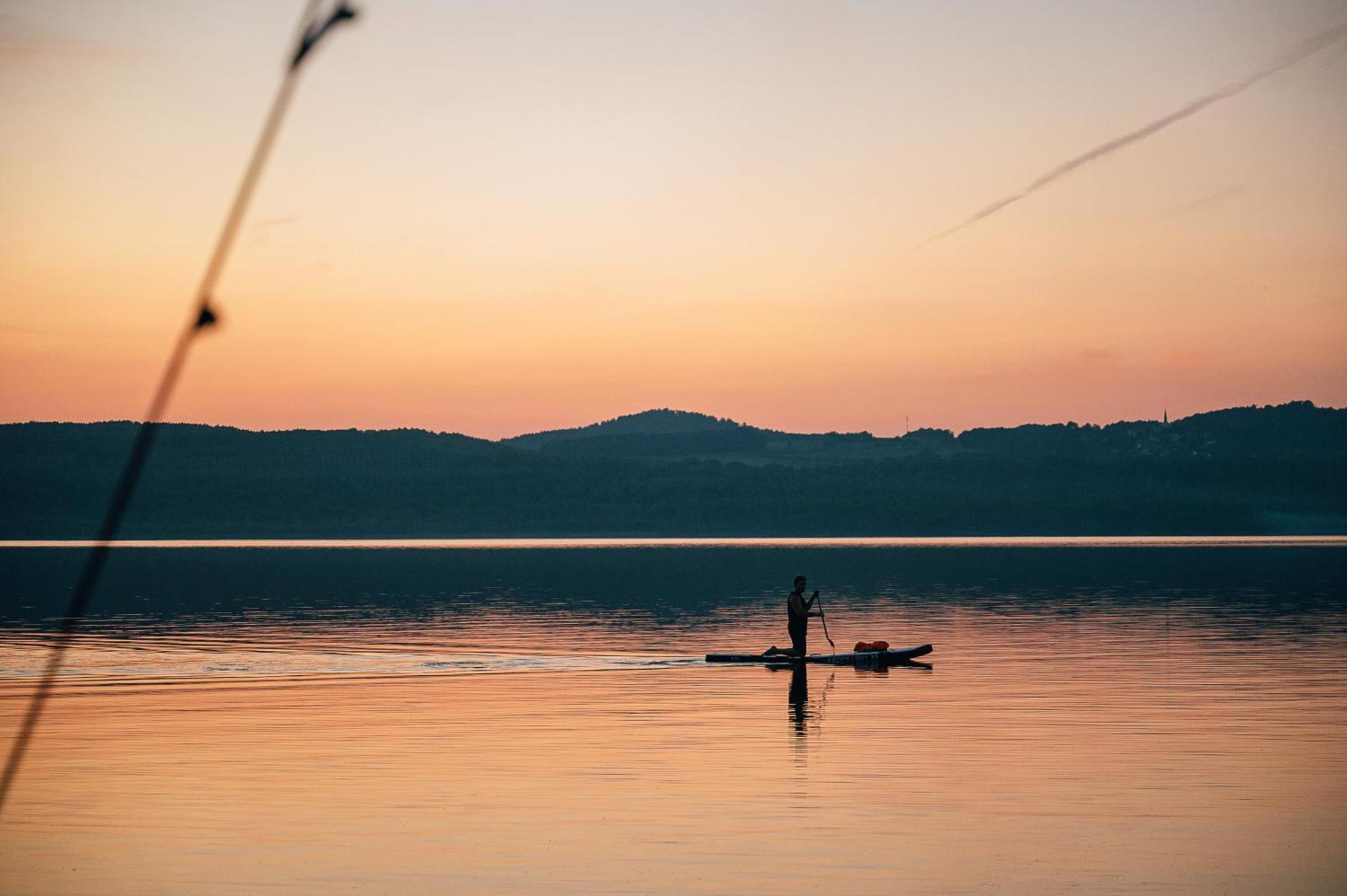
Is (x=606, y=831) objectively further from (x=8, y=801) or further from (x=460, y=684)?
(x=460, y=684)

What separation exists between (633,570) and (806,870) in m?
119

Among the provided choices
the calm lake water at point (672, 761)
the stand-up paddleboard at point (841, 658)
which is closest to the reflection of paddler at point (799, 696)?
the calm lake water at point (672, 761)

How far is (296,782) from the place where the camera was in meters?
26.3

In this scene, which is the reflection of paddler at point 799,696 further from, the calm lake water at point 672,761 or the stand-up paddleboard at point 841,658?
the stand-up paddleboard at point 841,658

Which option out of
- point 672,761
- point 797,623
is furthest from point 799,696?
point 672,761

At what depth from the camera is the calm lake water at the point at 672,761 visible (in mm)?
19984

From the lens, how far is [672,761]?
2823 cm

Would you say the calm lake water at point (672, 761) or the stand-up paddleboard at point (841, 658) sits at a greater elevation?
the stand-up paddleboard at point (841, 658)

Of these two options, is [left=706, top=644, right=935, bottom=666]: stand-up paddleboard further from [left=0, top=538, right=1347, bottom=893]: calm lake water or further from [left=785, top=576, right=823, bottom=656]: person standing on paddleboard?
[left=0, top=538, right=1347, bottom=893]: calm lake water

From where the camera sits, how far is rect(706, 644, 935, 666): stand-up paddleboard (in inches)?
1879

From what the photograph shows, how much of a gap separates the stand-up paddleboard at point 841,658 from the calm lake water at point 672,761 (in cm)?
89

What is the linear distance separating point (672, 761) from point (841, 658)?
20878 millimetres

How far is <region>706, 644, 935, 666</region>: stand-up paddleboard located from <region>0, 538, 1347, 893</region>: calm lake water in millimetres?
886

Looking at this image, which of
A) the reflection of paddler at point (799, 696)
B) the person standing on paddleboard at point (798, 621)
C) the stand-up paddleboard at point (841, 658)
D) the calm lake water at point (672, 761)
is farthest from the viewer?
the stand-up paddleboard at point (841, 658)
